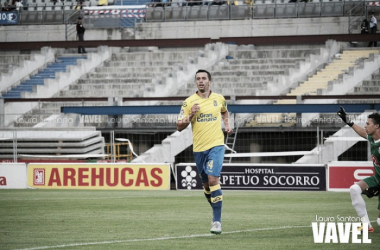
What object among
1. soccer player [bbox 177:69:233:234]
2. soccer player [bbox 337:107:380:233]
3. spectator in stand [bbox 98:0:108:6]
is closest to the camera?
soccer player [bbox 337:107:380:233]

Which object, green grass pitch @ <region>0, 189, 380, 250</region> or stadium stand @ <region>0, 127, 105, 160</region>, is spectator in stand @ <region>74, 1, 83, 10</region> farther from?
Result: green grass pitch @ <region>0, 189, 380, 250</region>

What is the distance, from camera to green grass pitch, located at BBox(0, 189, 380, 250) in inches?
442

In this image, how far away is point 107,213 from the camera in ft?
52.6

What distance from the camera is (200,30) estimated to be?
4562 centimetres

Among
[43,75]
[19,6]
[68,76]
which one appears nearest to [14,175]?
[68,76]

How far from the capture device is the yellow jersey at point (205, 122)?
1262cm

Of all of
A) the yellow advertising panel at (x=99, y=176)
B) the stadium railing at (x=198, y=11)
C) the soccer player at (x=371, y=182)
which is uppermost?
the stadium railing at (x=198, y=11)

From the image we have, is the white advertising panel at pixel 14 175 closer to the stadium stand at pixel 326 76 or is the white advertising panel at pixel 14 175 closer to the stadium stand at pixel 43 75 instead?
the stadium stand at pixel 326 76

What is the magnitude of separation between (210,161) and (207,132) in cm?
45

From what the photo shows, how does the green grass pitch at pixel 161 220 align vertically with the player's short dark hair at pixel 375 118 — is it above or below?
below

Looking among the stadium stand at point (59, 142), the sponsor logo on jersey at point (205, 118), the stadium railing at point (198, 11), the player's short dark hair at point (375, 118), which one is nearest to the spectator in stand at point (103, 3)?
the stadium railing at point (198, 11)

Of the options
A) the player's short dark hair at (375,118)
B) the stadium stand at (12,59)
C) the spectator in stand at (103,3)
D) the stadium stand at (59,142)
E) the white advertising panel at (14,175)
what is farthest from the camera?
the spectator in stand at (103,3)

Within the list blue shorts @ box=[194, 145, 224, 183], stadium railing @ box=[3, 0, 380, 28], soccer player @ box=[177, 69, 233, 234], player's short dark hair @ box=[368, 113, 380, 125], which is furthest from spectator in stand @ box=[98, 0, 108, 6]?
player's short dark hair @ box=[368, 113, 380, 125]

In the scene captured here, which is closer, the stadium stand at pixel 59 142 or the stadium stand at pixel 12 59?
the stadium stand at pixel 59 142
